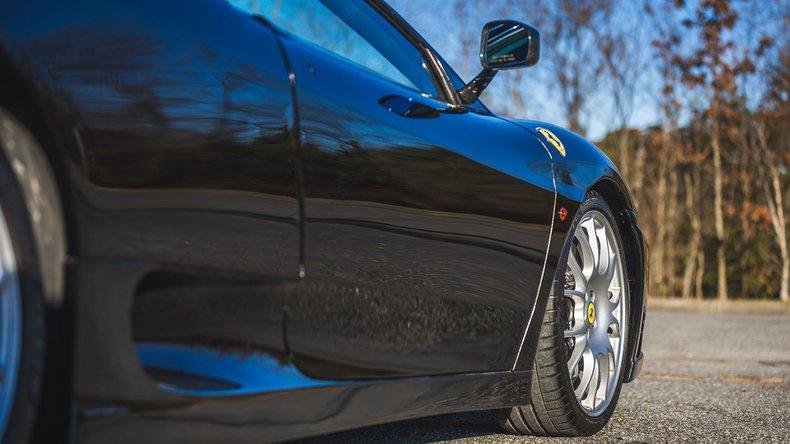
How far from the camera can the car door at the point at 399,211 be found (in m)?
2.04

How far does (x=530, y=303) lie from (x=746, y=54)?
12.6 m

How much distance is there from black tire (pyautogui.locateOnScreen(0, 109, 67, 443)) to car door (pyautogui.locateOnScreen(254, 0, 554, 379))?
58cm

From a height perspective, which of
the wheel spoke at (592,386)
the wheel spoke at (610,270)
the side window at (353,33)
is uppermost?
the side window at (353,33)

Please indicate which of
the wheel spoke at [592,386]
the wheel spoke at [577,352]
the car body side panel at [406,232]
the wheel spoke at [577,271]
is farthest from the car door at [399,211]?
the wheel spoke at [592,386]

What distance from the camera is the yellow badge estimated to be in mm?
3150

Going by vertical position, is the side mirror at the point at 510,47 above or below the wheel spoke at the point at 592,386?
above

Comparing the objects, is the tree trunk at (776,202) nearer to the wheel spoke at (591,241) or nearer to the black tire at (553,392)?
the wheel spoke at (591,241)

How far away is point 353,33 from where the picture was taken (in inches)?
106

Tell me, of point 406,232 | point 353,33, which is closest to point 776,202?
point 353,33

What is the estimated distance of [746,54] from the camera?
14.2 meters

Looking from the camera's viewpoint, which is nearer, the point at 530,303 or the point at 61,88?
the point at 61,88

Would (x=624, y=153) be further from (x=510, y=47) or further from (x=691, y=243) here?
(x=510, y=47)

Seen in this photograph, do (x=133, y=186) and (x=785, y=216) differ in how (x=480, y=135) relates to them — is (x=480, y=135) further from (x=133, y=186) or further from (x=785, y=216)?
(x=785, y=216)

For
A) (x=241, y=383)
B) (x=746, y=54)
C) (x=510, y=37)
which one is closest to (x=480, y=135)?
(x=510, y=37)
